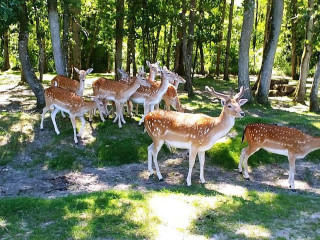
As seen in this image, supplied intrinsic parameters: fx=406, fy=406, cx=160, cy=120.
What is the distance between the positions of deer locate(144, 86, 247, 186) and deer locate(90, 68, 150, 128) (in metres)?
2.54

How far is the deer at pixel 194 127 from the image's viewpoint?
25.8 feet

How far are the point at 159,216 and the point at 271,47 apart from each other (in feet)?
36.4

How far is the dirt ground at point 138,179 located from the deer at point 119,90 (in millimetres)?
2113

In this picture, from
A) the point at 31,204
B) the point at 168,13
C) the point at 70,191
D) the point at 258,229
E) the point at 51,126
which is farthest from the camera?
the point at 168,13

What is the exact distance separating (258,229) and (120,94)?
6.11 metres

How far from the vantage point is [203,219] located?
6.22 meters

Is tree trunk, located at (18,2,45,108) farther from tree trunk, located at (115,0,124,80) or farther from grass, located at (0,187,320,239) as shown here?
grass, located at (0,187,320,239)

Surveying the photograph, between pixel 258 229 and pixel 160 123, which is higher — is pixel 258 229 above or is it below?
below

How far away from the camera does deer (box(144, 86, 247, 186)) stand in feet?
→ 25.8

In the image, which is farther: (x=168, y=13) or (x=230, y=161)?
(x=168, y=13)

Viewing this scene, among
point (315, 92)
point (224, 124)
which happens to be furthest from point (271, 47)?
point (224, 124)

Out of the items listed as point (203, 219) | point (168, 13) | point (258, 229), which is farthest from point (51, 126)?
point (168, 13)

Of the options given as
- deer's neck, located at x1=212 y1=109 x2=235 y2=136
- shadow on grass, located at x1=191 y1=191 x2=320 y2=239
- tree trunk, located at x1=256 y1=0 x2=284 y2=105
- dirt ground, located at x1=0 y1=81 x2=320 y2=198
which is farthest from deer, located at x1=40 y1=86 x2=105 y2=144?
tree trunk, located at x1=256 y1=0 x2=284 y2=105

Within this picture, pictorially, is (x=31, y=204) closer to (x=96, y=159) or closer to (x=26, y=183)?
(x=26, y=183)
